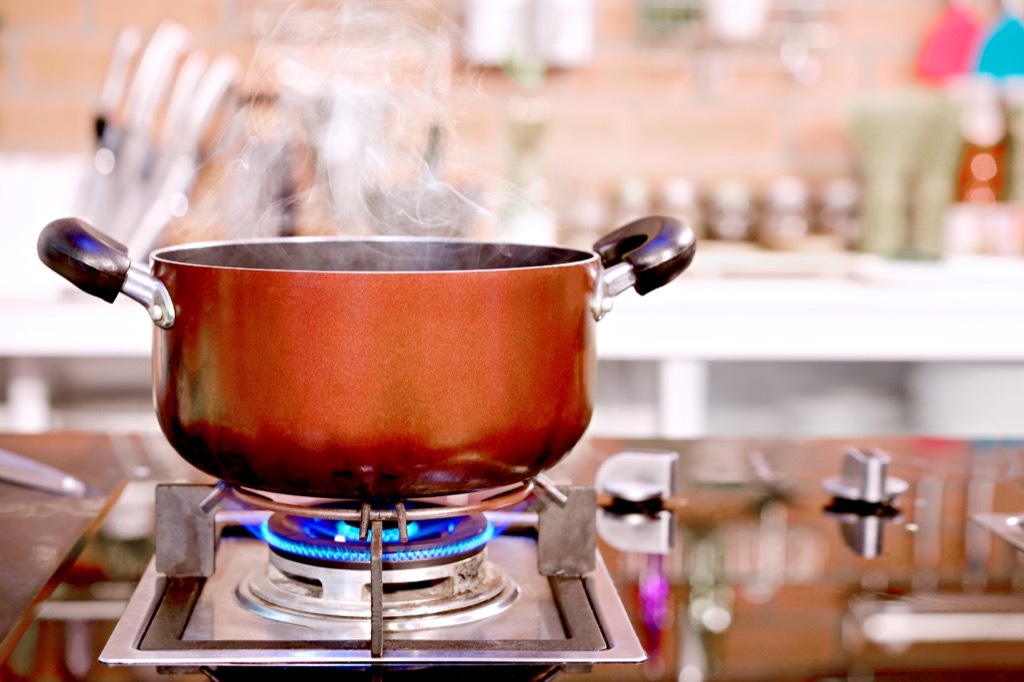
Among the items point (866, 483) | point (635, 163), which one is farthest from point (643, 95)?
point (866, 483)

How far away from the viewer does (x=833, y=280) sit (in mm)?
2029

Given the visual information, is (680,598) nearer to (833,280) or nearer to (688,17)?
(833,280)

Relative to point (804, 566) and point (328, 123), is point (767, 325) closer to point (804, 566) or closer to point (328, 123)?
point (328, 123)

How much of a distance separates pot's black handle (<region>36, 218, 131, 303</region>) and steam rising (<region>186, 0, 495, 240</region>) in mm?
806

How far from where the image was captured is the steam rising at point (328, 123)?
1639mm

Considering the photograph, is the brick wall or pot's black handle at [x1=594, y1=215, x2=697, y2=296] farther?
the brick wall

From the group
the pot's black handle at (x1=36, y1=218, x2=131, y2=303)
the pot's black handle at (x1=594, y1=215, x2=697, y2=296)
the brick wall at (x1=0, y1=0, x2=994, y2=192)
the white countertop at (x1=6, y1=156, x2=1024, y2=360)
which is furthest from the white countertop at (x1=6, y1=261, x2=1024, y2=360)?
the pot's black handle at (x1=36, y1=218, x2=131, y2=303)

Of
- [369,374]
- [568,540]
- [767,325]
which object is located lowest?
[767,325]

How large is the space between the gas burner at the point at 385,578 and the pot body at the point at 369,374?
0.14 feet

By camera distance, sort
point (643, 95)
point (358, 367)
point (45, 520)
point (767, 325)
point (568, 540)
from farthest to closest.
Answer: point (643, 95)
point (767, 325)
point (45, 520)
point (568, 540)
point (358, 367)

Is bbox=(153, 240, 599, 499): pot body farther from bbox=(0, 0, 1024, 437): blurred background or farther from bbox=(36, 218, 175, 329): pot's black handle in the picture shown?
bbox=(0, 0, 1024, 437): blurred background

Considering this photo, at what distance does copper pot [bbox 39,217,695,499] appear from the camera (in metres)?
0.49

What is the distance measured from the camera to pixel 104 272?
52 cm

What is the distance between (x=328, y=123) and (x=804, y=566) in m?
1.40
